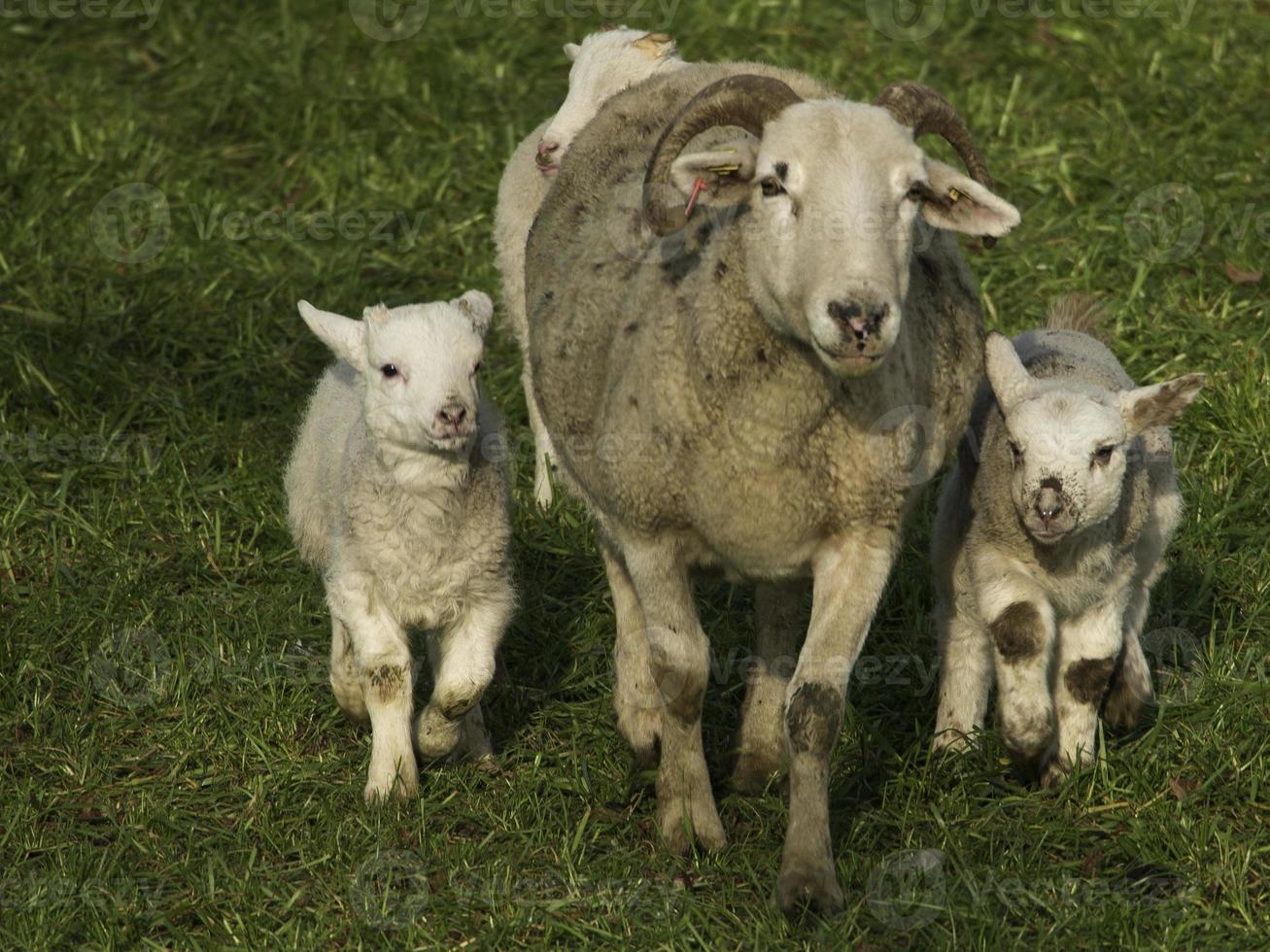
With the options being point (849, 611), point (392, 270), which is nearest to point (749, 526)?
point (849, 611)

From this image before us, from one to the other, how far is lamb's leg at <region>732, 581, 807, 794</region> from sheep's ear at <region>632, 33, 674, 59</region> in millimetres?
2461

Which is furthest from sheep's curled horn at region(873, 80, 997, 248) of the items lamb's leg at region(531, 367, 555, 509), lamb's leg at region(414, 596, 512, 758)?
lamb's leg at region(531, 367, 555, 509)

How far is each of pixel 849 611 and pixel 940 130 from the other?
53.2 inches

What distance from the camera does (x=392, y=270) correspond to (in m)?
9.27

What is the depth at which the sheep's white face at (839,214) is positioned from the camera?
15.8 ft

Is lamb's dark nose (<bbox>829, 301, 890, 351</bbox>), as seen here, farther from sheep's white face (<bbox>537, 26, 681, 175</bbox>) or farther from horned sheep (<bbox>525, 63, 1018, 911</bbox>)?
sheep's white face (<bbox>537, 26, 681, 175</bbox>)

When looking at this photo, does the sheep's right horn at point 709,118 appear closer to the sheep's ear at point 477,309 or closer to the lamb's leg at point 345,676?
the sheep's ear at point 477,309

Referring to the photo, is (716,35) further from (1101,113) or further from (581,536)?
(581,536)

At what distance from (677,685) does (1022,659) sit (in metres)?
1.00

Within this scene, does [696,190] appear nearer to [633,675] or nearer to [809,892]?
[633,675]

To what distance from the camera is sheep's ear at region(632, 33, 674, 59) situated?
764 centimetres

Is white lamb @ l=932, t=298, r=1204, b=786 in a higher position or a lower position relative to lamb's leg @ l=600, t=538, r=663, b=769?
higher

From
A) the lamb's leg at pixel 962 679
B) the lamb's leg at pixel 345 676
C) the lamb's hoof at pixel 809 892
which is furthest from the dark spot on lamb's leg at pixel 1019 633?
the lamb's leg at pixel 345 676

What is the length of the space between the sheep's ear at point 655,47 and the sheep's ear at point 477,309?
1.97 metres
